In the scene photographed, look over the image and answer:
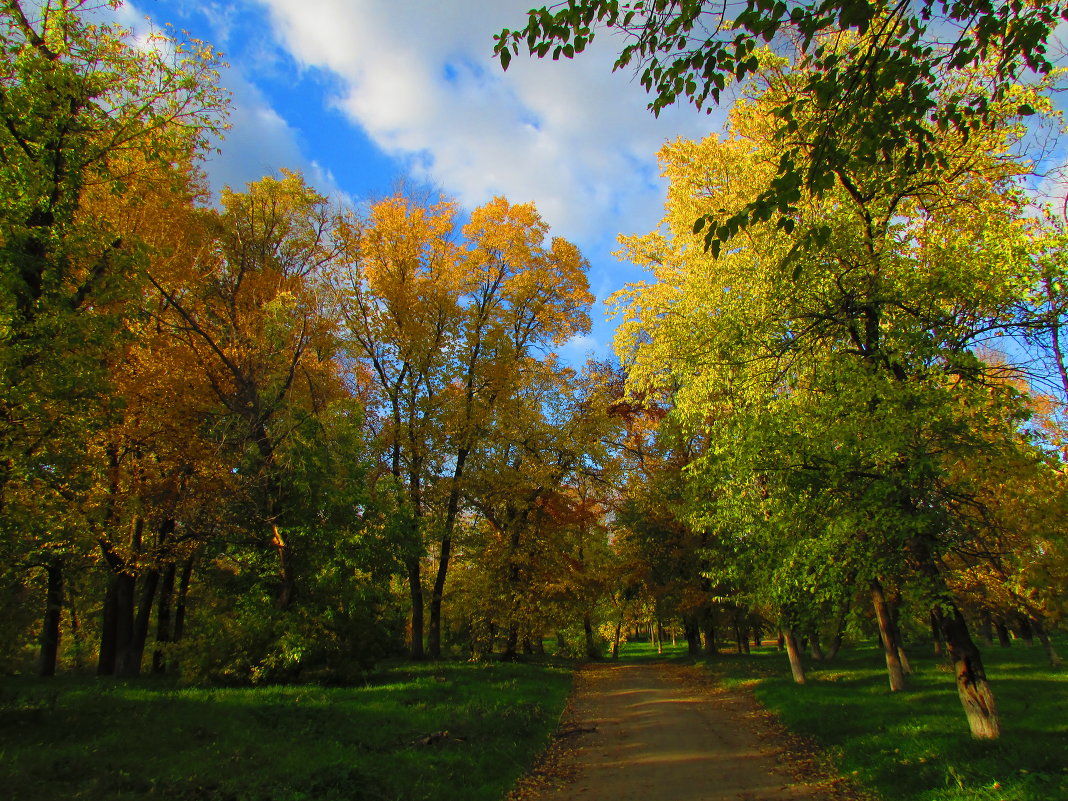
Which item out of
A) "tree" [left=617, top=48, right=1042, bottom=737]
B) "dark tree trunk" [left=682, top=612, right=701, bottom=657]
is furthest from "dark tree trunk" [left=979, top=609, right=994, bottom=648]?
"tree" [left=617, top=48, right=1042, bottom=737]

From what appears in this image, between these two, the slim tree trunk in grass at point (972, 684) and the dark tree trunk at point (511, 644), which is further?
the dark tree trunk at point (511, 644)

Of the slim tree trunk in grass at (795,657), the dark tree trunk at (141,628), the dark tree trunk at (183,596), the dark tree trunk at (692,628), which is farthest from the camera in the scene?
the dark tree trunk at (692,628)

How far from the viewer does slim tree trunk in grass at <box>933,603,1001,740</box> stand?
7871 mm

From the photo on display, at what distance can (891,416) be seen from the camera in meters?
7.36

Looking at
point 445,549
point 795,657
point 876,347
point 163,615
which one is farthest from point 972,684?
point 163,615

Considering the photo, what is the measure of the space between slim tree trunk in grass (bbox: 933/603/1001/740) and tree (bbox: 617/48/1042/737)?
0.9 inches

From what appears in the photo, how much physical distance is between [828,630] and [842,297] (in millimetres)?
19402

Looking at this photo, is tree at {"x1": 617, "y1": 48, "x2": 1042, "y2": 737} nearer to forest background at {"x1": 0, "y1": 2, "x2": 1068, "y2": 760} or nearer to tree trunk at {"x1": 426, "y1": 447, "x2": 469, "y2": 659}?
forest background at {"x1": 0, "y1": 2, "x2": 1068, "y2": 760}

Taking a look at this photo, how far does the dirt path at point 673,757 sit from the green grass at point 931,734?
0.66m

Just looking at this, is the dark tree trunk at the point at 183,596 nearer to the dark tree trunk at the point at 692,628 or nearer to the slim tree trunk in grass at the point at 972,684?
the dark tree trunk at the point at 692,628

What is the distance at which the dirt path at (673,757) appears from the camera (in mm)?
7172

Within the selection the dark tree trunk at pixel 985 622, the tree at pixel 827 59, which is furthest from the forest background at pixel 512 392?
the dark tree trunk at pixel 985 622

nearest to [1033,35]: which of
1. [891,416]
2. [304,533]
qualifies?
[891,416]

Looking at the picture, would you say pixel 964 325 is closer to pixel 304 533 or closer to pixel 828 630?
pixel 304 533
